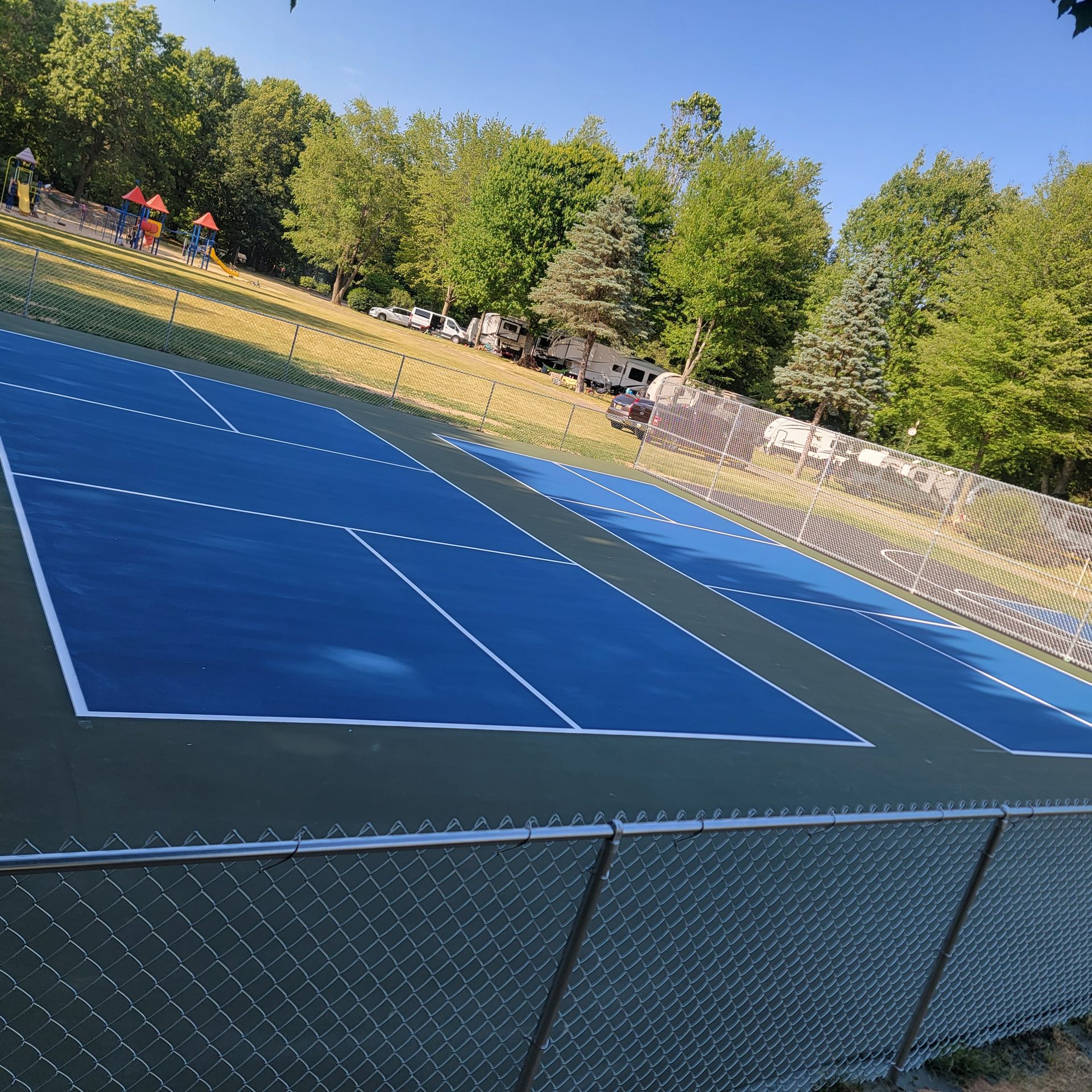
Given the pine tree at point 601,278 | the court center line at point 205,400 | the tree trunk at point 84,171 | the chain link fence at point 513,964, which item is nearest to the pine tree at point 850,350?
the pine tree at point 601,278

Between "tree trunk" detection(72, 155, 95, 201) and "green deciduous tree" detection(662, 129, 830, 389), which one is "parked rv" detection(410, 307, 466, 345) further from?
"tree trunk" detection(72, 155, 95, 201)

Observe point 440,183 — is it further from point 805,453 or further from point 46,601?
point 46,601

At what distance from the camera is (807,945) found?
6.06 metres

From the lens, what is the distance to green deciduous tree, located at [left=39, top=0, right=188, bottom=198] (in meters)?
62.5

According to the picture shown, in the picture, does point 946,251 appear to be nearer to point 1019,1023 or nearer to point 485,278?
point 485,278

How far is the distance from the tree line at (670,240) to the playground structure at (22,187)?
936 centimetres

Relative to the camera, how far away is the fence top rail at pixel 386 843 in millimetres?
2254

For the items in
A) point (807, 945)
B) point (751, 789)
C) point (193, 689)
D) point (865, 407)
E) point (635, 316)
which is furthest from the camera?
point (635, 316)

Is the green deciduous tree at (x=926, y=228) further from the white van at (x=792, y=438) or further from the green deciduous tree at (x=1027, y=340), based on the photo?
the white van at (x=792, y=438)

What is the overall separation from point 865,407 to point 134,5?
56.0 meters

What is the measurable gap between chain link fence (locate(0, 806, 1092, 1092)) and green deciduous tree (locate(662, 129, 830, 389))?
55.7m

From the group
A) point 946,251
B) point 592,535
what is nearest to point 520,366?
point 946,251

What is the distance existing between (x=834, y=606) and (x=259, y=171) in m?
83.9

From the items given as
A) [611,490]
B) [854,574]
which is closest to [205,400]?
[611,490]
